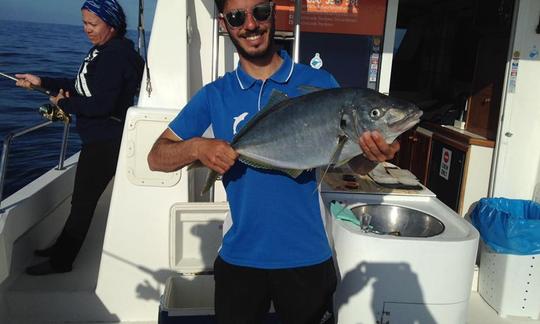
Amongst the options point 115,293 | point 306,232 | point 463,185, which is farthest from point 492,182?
point 115,293

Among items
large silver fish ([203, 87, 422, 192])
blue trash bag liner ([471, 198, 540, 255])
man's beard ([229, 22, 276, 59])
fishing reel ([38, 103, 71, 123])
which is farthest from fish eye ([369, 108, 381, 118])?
fishing reel ([38, 103, 71, 123])

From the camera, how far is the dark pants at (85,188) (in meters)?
3.25

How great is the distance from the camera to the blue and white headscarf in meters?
3.06

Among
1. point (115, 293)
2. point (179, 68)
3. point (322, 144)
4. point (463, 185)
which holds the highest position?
point (179, 68)

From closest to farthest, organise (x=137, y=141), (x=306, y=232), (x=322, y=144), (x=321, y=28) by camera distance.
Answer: (x=322, y=144)
(x=306, y=232)
(x=137, y=141)
(x=321, y=28)

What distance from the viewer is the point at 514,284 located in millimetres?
3312

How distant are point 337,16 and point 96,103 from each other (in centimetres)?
206

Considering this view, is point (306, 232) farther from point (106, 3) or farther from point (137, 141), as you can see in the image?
point (106, 3)

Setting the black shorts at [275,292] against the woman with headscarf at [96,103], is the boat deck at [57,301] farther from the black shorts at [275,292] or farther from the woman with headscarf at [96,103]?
the black shorts at [275,292]

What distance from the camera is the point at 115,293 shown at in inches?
123

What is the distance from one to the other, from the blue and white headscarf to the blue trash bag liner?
3094mm

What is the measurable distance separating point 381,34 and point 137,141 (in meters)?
2.26

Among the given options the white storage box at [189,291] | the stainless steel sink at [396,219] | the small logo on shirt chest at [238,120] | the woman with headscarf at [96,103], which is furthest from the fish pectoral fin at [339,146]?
the woman with headscarf at [96,103]

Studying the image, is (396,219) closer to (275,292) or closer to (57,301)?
(275,292)
